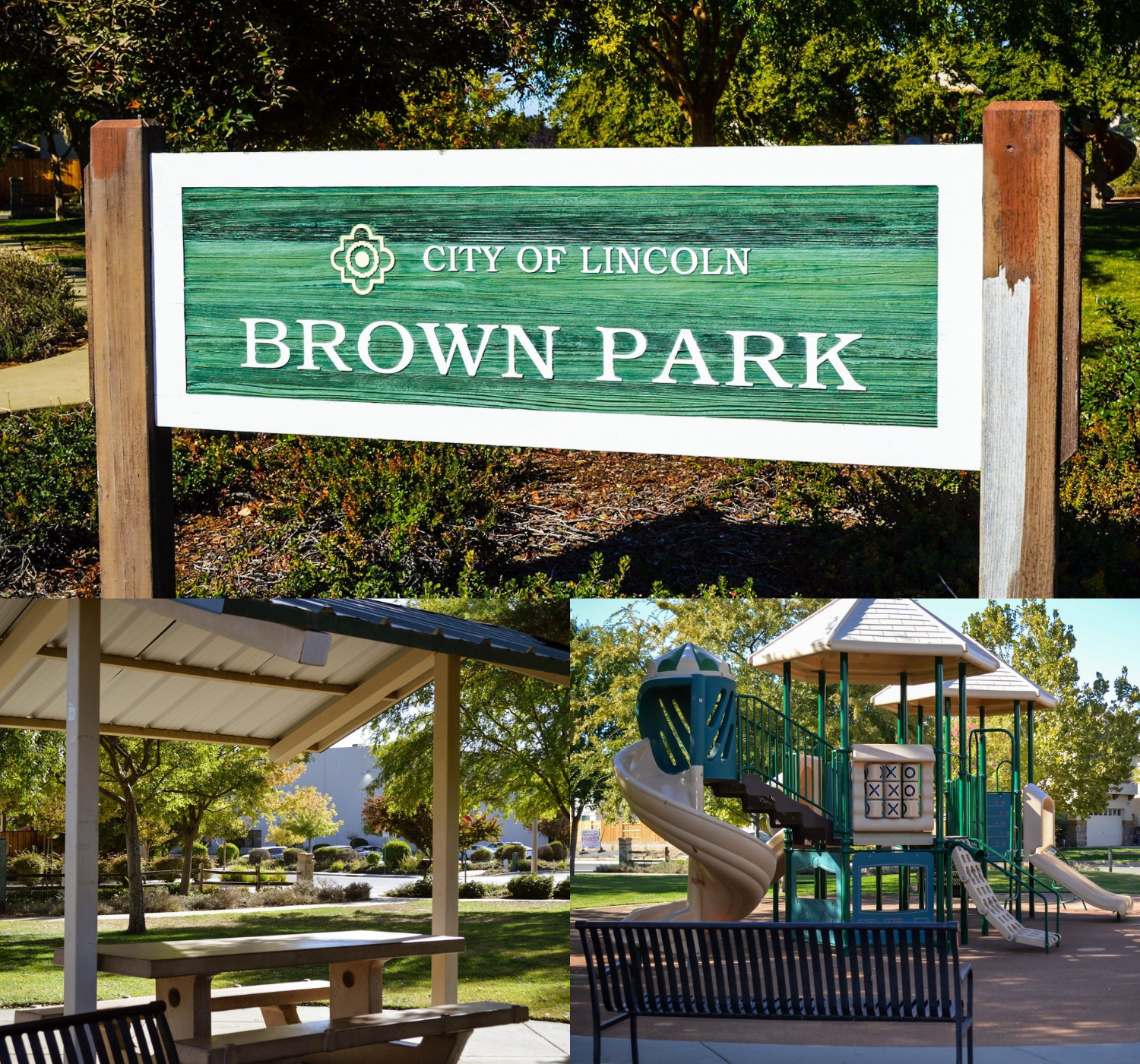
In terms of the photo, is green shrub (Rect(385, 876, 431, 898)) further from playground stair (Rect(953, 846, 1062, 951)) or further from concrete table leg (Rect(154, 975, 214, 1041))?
concrete table leg (Rect(154, 975, 214, 1041))

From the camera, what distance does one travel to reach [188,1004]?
5.68 m

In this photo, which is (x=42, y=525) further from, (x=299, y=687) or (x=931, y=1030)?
(x=931, y=1030)

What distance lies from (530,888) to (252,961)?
15.5 meters

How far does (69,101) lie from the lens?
34.4ft

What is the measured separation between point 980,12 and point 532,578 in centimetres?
957

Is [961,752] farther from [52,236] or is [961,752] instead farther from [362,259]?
[52,236]

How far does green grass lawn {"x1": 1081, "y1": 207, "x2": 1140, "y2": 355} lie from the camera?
11.6 meters

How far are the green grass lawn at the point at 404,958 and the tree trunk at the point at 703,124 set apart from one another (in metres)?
8.56

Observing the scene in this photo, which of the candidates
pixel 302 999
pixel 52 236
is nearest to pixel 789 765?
pixel 302 999

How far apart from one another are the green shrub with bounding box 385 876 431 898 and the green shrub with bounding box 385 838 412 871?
5390 millimetres

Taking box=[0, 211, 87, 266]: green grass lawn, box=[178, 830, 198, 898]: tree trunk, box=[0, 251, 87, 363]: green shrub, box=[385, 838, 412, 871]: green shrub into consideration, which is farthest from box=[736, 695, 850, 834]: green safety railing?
box=[385, 838, 412, 871]: green shrub


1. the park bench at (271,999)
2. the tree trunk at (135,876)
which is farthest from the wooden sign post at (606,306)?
the tree trunk at (135,876)

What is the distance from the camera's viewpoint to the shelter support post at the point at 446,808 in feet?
22.6

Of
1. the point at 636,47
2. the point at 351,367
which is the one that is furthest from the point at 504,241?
the point at 636,47
